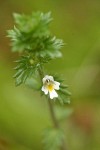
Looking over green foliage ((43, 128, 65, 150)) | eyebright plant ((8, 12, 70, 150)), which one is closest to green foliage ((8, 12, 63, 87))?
eyebright plant ((8, 12, 70, 150))

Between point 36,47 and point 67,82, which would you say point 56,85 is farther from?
point 67,82

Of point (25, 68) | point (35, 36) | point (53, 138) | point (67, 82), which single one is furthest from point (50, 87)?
point (67, 82)

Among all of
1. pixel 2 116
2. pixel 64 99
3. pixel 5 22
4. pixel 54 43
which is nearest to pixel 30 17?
pixel 54 43

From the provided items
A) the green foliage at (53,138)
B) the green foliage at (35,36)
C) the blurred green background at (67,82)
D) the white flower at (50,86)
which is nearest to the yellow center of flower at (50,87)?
the white flower at (50,86)

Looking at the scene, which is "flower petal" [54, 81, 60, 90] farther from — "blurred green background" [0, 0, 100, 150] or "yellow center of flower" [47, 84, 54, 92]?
"blurred green background" [0, 0, 100, 150]

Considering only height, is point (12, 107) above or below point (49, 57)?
above

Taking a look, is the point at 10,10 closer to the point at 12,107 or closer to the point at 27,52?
the point at 12,107

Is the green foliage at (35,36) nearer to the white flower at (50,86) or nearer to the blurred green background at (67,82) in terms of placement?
the white flower at (50,86)
